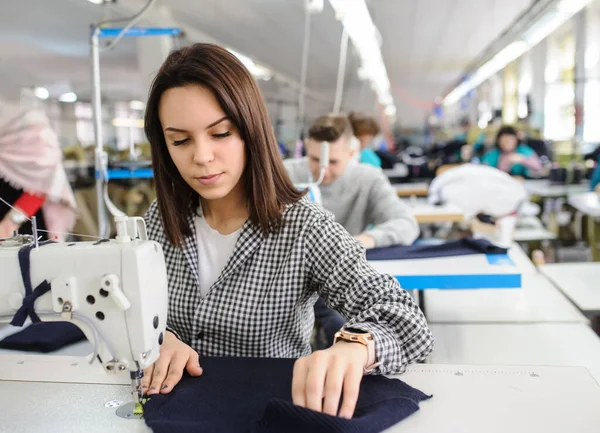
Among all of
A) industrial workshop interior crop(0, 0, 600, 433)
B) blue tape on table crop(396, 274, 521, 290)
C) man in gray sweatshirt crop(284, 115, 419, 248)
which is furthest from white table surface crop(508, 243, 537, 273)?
blue tape on table crop(396, 274, 521, 290)

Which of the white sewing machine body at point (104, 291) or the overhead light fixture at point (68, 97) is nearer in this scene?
the white sewing machine body at point (104, 291)

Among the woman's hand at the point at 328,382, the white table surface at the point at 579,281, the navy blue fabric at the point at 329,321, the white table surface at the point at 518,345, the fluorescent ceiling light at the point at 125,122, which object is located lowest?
the navy blue fabric at the point at 329,321

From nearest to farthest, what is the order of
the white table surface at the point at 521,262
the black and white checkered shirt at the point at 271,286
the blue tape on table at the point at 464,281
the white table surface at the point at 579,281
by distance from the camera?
the black and white checkered shirt at the point at 271,286 → the blue tape on table at the point at 464,281 → the white table surface at the point at 579,281 → the white table surface at the point at 521,262

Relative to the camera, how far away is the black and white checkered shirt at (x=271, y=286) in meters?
1.12

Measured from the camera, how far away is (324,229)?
115 centimetres

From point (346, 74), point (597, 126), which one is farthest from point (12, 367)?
point (346, 74)

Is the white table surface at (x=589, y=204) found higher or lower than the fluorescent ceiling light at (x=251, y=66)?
lower

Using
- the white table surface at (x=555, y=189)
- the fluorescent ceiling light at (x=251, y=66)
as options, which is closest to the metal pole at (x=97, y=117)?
the fluorescent ceiling light at (x=251, y=66)

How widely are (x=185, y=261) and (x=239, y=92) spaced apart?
37 cm

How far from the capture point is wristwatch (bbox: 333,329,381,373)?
3.02ft

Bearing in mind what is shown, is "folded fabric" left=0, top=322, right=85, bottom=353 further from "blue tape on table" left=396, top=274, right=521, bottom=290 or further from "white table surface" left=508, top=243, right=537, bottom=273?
"white table surface" left=508, top=243, right=537, bottom=273

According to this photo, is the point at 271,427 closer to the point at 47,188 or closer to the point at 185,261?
the point at 185,261

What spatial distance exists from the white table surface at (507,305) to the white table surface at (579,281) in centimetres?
3

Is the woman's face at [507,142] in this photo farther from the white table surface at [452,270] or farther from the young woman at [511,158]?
the white table surface at [452,270]
